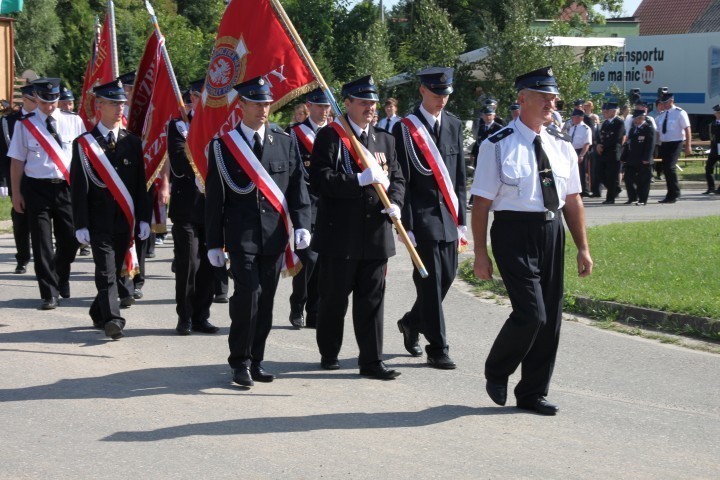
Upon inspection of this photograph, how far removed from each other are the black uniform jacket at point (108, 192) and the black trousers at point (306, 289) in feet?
4.74

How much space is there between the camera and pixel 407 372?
815 centimetres

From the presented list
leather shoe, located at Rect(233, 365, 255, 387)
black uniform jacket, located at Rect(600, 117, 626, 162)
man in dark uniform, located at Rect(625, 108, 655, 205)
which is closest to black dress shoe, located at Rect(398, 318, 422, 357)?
leather shoe, located at Rect(233, 365, 255, 387)

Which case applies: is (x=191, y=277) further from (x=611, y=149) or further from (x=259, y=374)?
(x=611, y=149)

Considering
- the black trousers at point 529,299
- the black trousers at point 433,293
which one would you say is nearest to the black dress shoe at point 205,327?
the black trousers at point 433,293

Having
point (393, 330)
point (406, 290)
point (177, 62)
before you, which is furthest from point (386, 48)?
point (393, 330)

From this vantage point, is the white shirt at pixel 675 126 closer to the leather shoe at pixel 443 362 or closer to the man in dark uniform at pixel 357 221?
the leather shoe at pixel 443 362

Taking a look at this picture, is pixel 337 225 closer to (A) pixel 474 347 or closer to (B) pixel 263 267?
(B) pixel 263 267

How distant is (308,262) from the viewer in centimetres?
1019

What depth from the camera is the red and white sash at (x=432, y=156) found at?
27.2 feet

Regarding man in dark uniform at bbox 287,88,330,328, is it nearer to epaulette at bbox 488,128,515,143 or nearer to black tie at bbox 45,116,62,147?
black tie at bbox 45,116,62,147

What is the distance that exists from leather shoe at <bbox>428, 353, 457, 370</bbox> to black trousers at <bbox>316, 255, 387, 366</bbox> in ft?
1.74

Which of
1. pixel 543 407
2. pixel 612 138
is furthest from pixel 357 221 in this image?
pixel 612 138

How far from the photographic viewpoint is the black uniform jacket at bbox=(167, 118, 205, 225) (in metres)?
9.78

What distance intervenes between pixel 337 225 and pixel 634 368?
96.0 inches
